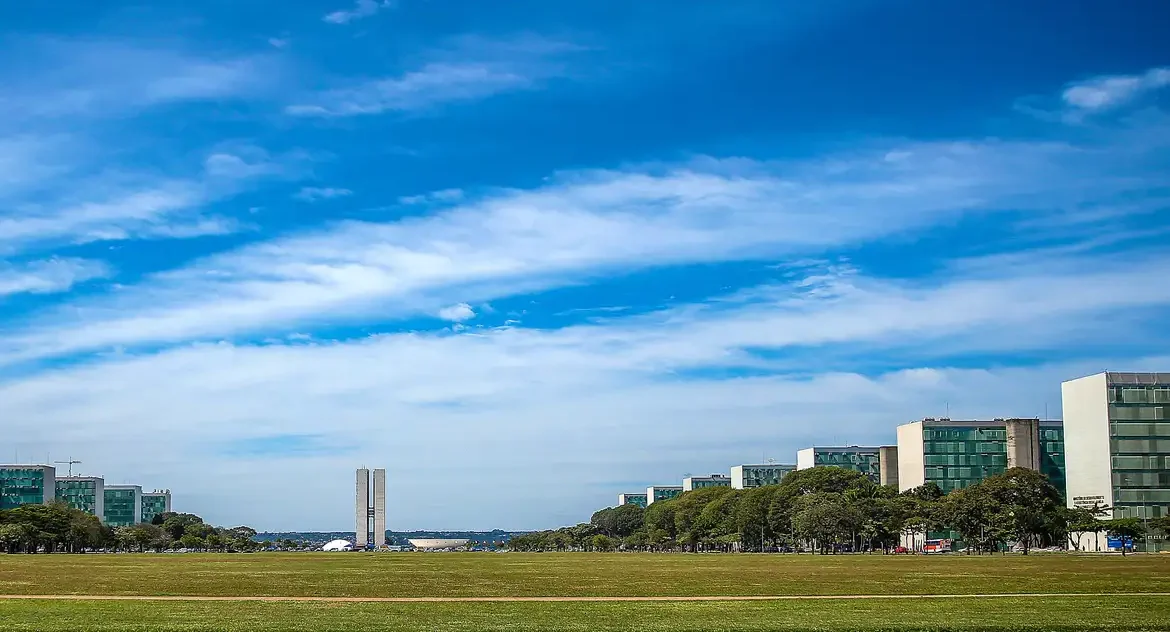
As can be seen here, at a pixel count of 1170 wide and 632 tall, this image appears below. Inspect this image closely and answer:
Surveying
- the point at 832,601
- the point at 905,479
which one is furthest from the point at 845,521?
the point at 832,601

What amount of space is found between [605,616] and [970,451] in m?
147

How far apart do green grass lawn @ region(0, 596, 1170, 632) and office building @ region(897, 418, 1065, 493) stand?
135193mm

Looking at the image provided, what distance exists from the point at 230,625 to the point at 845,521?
95.6 m

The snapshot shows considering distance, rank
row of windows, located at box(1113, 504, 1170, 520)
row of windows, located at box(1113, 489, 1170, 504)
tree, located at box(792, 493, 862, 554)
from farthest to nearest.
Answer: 1. row of windows, located at box(1113, 489, 1170, 504)
2. row of windows, located at box(1113, 504, 1170, 520)
3. tree, located at box(792, 493, 862, 554)

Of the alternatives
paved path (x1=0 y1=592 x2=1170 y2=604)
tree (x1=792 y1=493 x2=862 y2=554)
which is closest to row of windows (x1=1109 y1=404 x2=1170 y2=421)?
tree (x1=792 y1=493 x2=862 y2=554)

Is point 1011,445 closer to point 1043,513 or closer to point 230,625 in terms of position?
point 1043,513

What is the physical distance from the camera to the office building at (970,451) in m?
167

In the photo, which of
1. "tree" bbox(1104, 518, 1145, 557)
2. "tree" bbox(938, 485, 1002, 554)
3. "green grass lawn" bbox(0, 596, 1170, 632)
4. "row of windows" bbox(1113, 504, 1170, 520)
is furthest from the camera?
"row of windows" bbox(1113, 504, 1170, 520)

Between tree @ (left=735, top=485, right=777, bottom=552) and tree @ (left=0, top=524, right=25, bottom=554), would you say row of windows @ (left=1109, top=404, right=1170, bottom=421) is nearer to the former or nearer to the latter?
tree @ (left=735, top=485, right=777, bottom=552)

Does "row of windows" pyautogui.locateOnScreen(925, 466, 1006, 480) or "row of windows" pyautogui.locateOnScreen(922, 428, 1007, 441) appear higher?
"row of windows" pyautogui.locateOnScreen(922, 428, 1007, 441)

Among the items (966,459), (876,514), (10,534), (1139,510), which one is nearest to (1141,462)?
(1139,510)

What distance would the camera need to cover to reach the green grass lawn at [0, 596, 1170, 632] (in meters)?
28.8

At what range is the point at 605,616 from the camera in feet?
104

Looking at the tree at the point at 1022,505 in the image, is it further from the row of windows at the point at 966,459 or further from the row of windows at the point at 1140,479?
the row of windows at the point at 966,459
